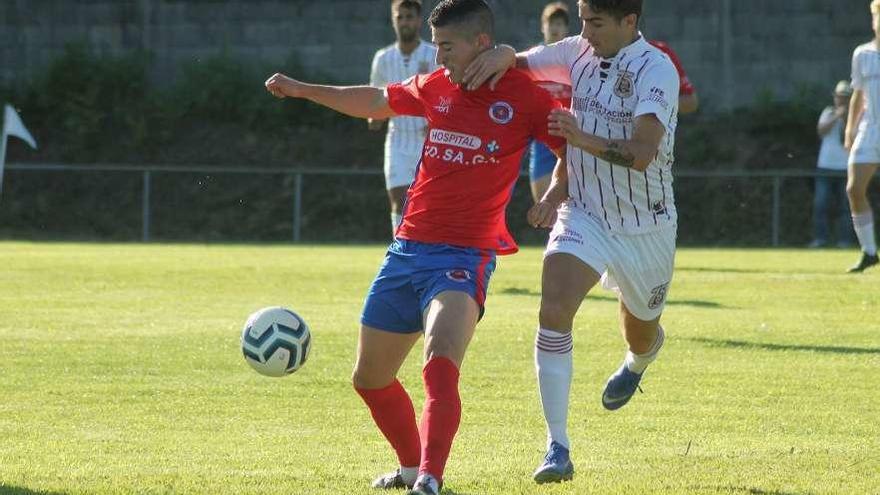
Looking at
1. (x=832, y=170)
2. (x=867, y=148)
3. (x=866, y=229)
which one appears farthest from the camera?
(x=832, y=170)

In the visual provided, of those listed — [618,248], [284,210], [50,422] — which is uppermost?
[618,248]

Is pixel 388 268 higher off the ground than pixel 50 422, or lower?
higher

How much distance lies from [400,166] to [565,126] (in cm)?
899

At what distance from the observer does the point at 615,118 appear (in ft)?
22.8

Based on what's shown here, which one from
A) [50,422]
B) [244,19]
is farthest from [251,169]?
[50,422]

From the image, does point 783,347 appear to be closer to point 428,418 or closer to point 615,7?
point 615,7

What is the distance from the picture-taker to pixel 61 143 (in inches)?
1107

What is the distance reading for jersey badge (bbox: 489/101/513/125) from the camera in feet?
21.2

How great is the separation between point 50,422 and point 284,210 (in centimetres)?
1883

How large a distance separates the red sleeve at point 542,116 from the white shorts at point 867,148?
9.37 metres

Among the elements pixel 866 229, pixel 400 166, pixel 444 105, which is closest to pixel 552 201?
pixel 444 105

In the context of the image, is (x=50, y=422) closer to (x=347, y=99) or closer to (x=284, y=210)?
(x=347, y=99)

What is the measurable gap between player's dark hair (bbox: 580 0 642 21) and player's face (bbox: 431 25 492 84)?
1.92ft

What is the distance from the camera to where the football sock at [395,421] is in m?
6.37
